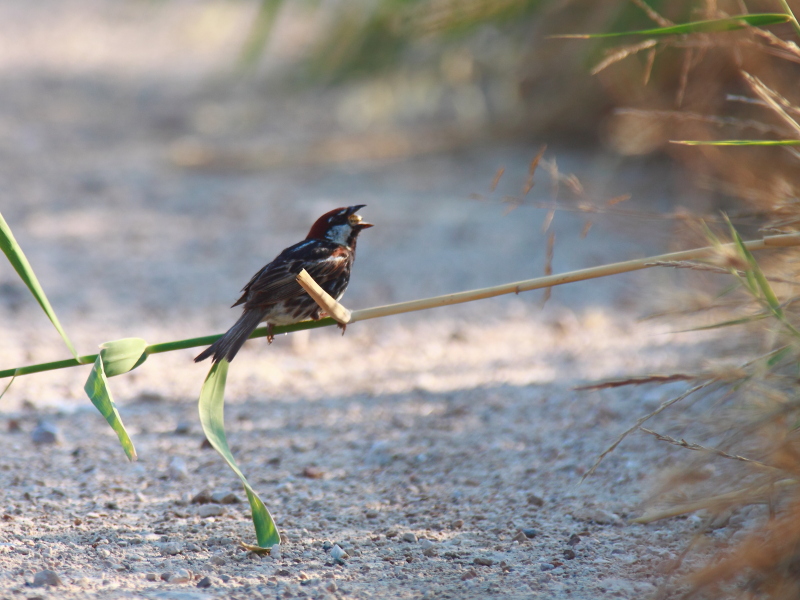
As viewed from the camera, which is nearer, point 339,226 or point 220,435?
point 220,435

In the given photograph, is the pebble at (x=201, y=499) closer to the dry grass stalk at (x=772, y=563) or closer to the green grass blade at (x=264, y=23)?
the dry grass stalk at (x=772, y=563)

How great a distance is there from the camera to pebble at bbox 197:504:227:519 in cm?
261

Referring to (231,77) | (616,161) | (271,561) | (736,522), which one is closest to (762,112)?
(616,161)

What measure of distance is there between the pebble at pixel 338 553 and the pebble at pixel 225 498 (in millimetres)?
517

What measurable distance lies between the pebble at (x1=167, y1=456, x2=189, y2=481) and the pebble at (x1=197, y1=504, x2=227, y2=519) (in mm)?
308

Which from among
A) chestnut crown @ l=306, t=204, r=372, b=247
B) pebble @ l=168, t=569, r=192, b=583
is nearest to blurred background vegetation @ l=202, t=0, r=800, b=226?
chestnut crown @ l=306, t=204, r=372, b=247

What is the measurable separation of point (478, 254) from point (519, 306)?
A: 2.41 ft

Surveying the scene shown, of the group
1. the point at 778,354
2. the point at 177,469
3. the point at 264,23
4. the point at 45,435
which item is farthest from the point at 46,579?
the point at 264,23

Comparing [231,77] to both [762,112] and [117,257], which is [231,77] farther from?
[762,112]

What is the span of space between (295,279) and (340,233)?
392 mm

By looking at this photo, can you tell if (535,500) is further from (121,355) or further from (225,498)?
(121,355)

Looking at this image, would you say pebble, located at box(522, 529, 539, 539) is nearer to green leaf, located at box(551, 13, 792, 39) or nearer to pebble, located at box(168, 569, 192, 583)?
pebble, located at box(168, 569, 192, 583)

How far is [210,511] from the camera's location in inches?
104

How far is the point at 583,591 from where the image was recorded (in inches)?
83.6
